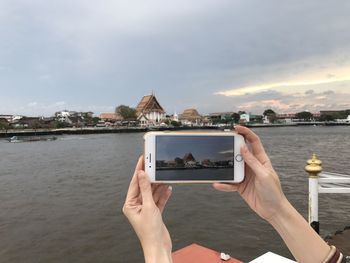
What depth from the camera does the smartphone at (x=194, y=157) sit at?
155 cm

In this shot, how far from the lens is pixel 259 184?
147cm

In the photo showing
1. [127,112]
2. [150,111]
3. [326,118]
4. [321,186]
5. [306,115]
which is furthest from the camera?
[306,115]

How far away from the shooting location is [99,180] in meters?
19.5

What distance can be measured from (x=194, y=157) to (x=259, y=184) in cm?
32

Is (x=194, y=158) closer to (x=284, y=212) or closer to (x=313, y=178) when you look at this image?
(x=284, y=212)

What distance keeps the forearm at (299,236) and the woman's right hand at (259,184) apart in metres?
0.04

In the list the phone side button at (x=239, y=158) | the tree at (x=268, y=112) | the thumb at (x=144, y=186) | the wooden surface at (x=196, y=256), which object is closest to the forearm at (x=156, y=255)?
the thumb at (x=144, y=186)

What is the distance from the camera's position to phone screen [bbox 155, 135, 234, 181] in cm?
155

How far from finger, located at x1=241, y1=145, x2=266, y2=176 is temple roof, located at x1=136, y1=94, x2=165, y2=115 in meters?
112

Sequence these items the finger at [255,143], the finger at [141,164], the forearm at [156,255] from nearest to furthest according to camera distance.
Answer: the forearm at [156,255] → the finger at [141,164] → the finger at [255,143]

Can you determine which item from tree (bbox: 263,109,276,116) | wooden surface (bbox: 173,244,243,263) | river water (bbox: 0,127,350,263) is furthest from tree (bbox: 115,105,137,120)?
wooden surface (bbox: 173,244,243,263)

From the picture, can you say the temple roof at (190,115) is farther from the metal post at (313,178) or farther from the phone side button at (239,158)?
the phone side button at (239,158)

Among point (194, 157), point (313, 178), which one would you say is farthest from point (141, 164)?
point (313, 178)

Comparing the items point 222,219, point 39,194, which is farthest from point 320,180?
point 39,194
